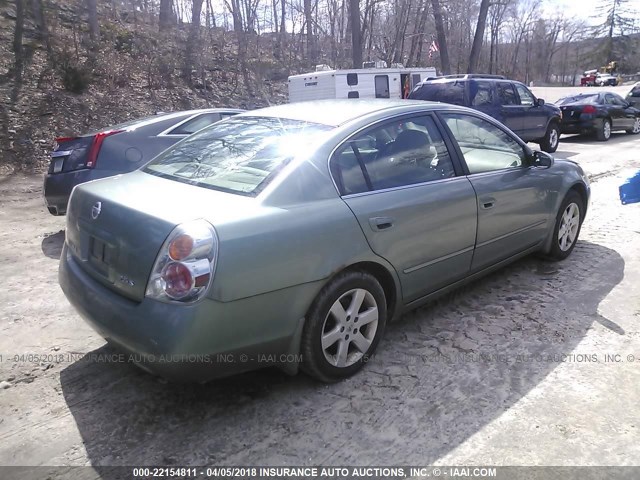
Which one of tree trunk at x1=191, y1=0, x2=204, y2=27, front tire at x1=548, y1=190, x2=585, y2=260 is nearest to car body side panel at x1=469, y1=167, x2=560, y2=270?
front tire at x1=548, y1=190, x2=585, y2=260

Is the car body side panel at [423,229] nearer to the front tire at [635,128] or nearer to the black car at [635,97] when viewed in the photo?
the front tire at [635,128]

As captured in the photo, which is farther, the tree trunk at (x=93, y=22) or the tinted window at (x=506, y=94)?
the tree trunk at (x=93, y=22)

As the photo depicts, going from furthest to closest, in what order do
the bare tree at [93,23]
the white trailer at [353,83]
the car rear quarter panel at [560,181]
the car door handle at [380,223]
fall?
Result: 1. the bare tree at [93,23]
2. the white trailer at [353,83]
3. the car rear quarter panel at [560,181]
4. the car door handle at [380,223]

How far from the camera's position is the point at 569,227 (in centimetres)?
507

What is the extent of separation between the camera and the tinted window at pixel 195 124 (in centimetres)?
668

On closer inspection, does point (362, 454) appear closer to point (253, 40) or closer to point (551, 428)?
point (551, 428)

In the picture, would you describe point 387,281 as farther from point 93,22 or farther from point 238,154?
point 93,22

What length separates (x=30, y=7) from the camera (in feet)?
51.4

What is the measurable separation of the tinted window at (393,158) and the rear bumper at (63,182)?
12.1ft

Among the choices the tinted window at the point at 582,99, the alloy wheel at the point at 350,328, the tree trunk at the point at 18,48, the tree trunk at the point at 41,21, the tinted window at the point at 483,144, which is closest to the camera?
the alloy wheel at the point at 350,328

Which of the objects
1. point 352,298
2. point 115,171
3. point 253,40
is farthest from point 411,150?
point 253,40

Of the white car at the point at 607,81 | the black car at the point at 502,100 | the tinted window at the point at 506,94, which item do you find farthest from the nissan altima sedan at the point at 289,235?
the white car at the point at 607,81

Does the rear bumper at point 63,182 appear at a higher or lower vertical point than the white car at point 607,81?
lower

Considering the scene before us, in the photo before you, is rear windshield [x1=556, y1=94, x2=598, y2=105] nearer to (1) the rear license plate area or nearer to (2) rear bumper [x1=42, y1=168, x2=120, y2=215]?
(2) rear bumper [x1=42, y1=168, x2=120, y2=215]
